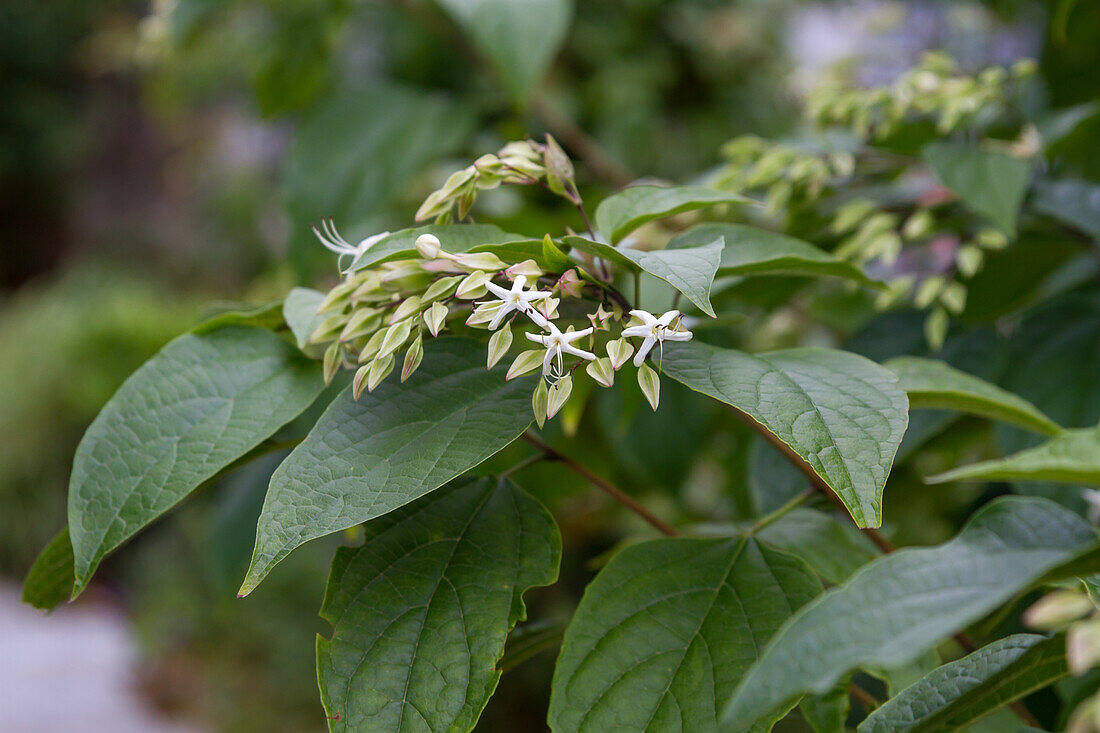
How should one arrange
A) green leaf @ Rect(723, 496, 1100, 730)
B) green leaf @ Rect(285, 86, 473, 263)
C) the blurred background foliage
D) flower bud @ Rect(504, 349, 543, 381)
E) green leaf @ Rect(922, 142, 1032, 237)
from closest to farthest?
green leaf @ Rect(723, 496, 1100, 730) < flower bud @ Rect(504, 349, 543, 381) < green leaf @ Rect(922, 142, 1032, 237) < the blurred background foliage < green leaf @ Rect(285, 86, 473, 263)

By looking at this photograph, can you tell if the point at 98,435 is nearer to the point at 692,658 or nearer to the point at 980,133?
the point at 692,658

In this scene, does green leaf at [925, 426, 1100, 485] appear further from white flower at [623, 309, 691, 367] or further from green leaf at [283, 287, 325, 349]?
green leaf at [283, 287, 325, 349]

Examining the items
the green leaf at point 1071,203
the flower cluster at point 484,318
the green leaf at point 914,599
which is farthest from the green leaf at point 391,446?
the green leaf at point 1071,203

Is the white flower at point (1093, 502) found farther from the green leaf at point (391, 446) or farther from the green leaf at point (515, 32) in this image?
the green leaf at point (515, 32)

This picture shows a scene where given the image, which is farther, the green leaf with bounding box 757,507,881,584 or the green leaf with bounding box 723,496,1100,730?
the green leaf with bounding box 757,507,881,584

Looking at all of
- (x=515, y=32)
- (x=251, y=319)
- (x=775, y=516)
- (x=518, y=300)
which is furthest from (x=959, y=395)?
(x=515, y=32)

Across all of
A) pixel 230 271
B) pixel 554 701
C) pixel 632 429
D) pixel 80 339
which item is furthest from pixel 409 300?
pixel 230 271

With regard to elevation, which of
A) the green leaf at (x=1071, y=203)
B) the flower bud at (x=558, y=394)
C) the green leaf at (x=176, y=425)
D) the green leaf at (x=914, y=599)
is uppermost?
the flower bud at (x=558, y=394)

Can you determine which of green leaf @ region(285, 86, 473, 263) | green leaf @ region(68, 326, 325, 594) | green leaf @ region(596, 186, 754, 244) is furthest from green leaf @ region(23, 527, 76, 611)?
green leaf @ region(285, 86, 473, 263)
